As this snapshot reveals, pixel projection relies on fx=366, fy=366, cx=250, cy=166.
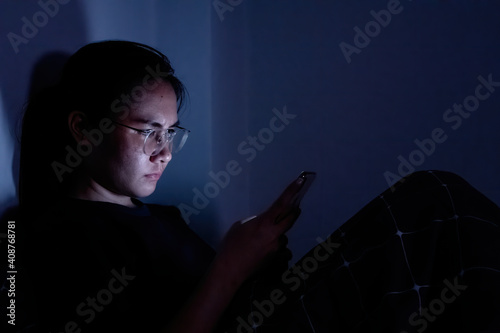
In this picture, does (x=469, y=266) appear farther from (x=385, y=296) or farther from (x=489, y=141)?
(x=489, y=141)

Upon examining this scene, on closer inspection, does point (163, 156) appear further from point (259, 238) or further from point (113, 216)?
point (259, 238)

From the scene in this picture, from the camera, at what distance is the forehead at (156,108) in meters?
0.80

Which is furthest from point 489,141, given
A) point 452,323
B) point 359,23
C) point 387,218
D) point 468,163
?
point 452,323

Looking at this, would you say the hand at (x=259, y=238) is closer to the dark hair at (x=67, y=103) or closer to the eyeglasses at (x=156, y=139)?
the eyeglasses at (x=156, y=139)

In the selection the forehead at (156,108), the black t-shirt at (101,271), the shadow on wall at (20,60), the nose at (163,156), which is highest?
the shadow on wall at (20,60)

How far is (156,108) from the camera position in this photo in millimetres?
824

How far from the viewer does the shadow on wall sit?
28.3 inches

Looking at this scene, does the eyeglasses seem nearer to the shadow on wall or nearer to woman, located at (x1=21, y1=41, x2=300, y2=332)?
woman, located at (x1=21, y1=41, x2=300, y2=332)

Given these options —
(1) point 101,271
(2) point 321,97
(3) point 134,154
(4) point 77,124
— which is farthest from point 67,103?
(2) point 321,97

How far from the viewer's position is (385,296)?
554mm

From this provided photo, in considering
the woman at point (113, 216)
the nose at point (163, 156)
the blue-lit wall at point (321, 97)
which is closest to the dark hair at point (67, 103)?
the woman at point (113, 216)

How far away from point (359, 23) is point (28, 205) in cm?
119

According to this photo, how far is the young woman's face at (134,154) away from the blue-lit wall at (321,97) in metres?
0.39

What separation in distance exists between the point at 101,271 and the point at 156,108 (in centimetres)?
36
